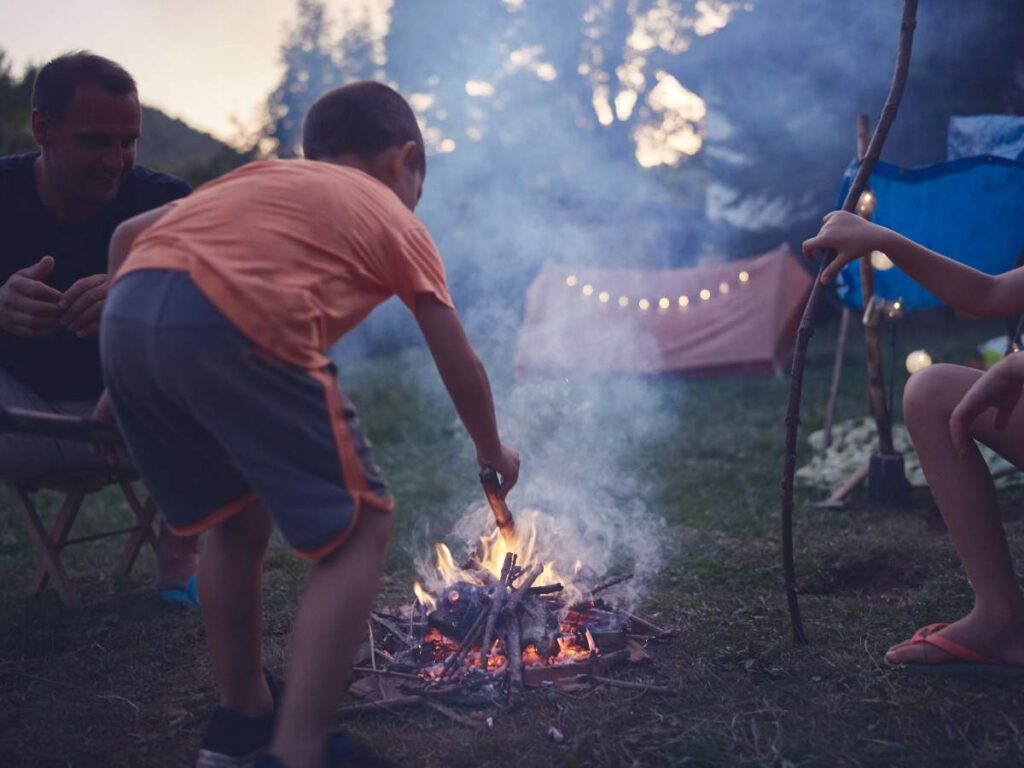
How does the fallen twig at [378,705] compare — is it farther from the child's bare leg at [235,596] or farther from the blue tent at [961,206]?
the blue tent at [961,206]

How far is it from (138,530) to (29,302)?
4.30ft

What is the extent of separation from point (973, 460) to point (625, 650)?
1.18 meters

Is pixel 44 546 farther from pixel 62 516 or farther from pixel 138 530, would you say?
pixel 138 530

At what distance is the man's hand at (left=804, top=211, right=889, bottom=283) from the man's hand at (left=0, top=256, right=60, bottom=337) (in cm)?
242

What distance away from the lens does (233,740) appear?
2.00 metres

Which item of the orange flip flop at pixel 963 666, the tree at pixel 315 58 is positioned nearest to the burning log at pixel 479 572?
the orange flip flop at pixel 963 666

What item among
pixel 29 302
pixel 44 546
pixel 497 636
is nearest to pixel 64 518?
pixel 44 546

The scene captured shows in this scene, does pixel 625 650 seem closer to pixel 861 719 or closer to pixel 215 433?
pixel 861 719

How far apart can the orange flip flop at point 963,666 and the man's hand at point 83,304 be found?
2.81m

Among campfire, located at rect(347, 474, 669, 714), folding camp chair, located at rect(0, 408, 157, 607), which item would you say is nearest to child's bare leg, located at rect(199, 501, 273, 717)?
campfire, located at rect(347, 474, 669, 714)

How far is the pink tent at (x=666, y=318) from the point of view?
1063 cm

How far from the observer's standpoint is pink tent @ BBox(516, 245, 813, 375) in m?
10.6

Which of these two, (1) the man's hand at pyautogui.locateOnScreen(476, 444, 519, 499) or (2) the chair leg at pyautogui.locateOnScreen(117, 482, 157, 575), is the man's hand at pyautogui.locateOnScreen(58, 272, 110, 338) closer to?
(2) the chair leg at pyautogui.locateOnScreen(117, 482, 157, 575)

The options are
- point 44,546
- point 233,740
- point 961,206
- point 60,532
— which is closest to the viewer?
point 233,740
